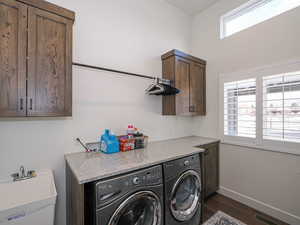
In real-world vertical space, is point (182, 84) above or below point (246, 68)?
below

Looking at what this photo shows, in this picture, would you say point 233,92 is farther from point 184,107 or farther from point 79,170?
point 79,170

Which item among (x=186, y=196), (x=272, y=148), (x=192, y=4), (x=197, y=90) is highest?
(x=192, y=4)

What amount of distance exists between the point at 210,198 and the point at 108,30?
9.70 ft

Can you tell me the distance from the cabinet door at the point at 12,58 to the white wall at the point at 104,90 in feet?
1.16

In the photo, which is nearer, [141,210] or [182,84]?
[141,210]

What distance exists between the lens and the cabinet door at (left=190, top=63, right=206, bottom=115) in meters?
2.37

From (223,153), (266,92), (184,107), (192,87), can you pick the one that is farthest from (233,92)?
(223,153)

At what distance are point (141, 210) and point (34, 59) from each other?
1609 millimetres

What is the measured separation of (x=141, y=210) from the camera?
129cm

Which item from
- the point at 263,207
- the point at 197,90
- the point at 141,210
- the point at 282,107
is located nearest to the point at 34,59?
the point at 141,210

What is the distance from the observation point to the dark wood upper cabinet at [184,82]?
6.97 feet

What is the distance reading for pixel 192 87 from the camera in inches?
93.1

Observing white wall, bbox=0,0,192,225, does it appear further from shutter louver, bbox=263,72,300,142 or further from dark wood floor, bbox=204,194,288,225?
shutter louver, bbox=263,72,300,142

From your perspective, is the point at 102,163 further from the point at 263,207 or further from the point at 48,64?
the point at 263,207
